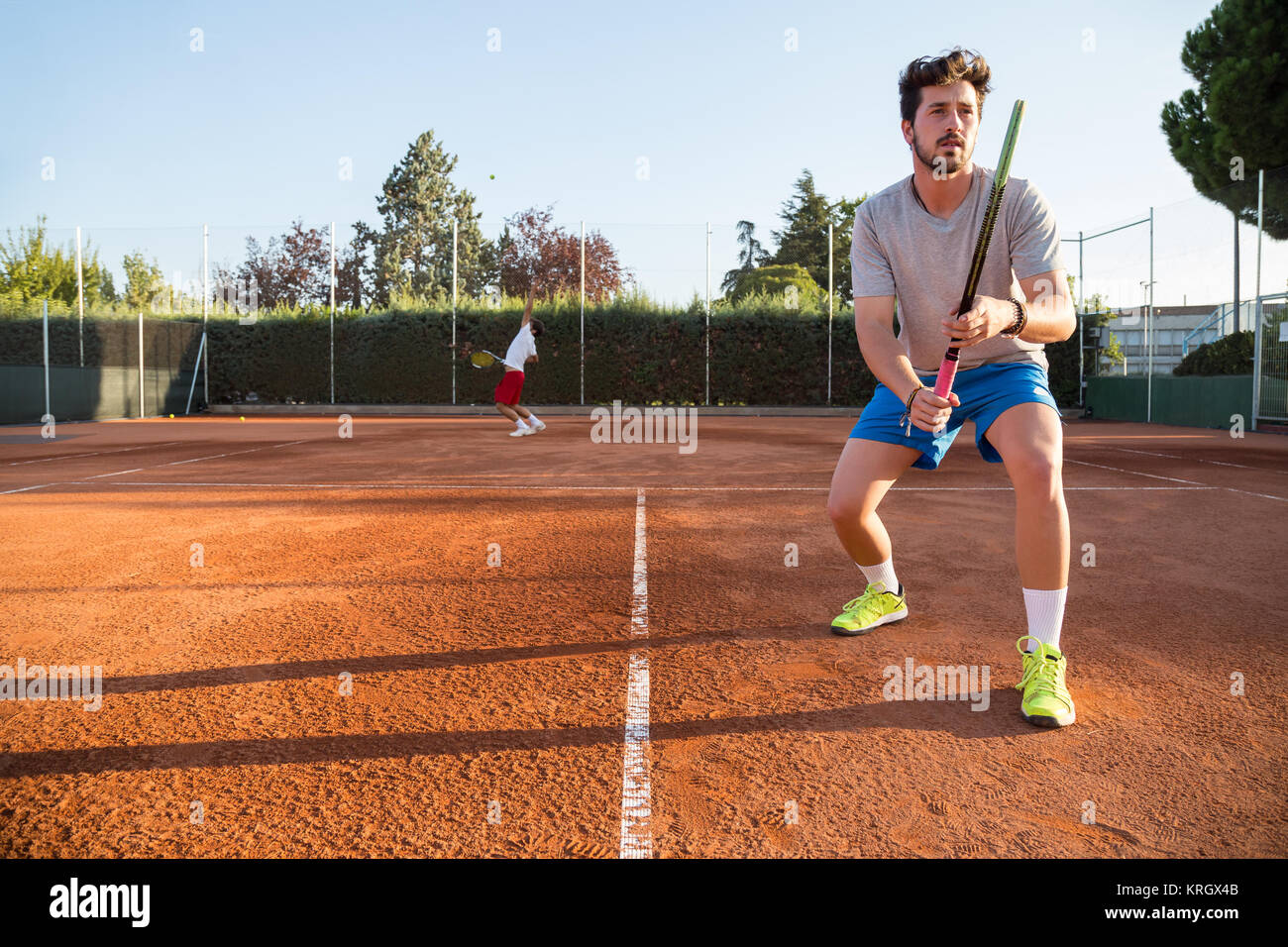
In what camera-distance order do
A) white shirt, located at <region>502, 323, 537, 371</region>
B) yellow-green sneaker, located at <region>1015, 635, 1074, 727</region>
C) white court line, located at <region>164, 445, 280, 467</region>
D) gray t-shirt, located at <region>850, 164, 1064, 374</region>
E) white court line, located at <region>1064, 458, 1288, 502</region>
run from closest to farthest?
1. yellow-green sneaker, located at <region>1015, 635, 1074, 727</region>
2. gray t-shirt, located at <region>850, 164, 1064, 374</region>
3. white court line, located at <region>1064, 458, 1288, 502</region>
4. white court line, located at <region>164, 445, 280, 467</region>
5. white shirt, located at <region>502, 323, 537, 371</region>

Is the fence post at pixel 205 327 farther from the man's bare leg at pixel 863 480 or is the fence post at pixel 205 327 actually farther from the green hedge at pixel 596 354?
the man's bare leg at pixel 863 480

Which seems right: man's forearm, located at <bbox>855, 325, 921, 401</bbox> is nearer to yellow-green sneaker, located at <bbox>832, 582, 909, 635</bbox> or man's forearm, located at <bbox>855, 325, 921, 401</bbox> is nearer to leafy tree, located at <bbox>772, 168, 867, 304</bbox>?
yellow-green sneaker, located at <bbox>832, 582, 909, 635</bbox>

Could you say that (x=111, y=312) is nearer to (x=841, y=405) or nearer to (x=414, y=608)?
(x=841, y=405)

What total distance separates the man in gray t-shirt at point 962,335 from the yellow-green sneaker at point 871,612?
0.74 ft

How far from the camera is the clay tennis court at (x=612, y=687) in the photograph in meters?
2.00

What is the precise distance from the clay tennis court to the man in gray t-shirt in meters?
0.45

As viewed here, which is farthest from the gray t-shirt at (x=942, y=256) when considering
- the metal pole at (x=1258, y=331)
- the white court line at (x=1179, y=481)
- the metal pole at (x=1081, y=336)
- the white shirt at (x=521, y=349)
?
the metal pole at (x=1081, y=336)

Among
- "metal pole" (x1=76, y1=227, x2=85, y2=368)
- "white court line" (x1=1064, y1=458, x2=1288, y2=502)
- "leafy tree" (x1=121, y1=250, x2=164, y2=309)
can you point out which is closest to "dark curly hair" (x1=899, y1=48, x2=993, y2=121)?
"white court line" (x1=1064, y1=458, x2=1288, y2=502)

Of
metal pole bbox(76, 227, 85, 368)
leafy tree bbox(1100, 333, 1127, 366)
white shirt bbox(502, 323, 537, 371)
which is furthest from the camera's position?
leafy tree bbox(1100, 333, 1127, 366)

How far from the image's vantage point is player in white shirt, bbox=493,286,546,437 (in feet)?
44.5

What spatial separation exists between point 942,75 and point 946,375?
0.95m

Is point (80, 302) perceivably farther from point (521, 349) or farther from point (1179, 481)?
point (1179, 481)
